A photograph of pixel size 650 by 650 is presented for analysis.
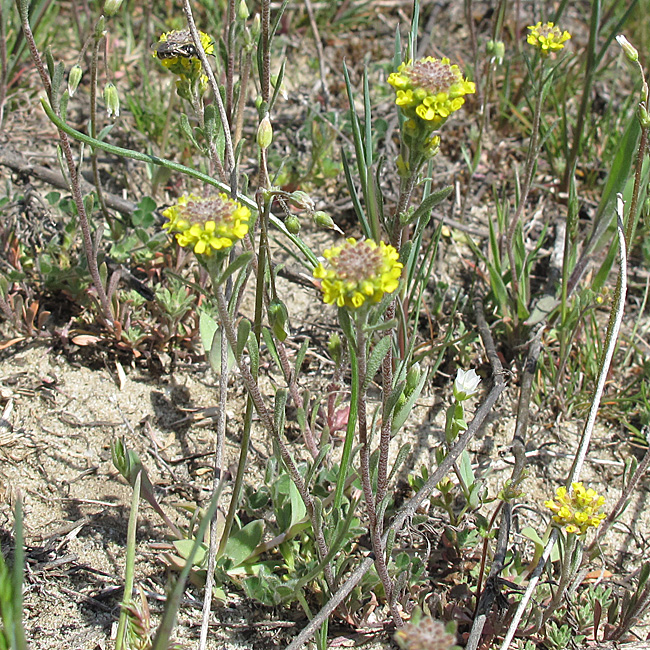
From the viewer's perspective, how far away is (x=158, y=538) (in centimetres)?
207

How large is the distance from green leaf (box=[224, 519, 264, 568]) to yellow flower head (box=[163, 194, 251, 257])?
2.92 feet

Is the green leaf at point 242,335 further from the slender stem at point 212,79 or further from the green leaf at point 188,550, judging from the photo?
the green leaf at point 188,550

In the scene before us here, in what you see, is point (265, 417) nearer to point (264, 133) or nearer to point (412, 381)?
point (412, 381)

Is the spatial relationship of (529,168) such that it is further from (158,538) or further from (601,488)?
(158,538)

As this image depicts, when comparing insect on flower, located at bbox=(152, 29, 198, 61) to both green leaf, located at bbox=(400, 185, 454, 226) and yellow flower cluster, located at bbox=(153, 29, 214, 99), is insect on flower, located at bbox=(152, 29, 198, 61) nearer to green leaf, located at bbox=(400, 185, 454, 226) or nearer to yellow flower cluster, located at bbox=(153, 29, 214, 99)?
yellow flower cluster, located at bbox=(153, 29, 214, 99)

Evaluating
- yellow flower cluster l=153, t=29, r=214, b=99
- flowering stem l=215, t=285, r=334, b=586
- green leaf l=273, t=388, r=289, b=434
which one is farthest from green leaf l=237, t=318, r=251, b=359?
yellow flower cluster l=153, t=29, r=214, b=99

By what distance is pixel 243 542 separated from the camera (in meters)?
1.89

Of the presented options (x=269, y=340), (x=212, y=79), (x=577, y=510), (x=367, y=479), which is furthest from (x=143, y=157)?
(x=577, y=510)

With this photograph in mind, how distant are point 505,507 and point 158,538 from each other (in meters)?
1.05

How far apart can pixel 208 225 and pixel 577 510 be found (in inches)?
45.0

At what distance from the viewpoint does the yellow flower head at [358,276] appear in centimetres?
126

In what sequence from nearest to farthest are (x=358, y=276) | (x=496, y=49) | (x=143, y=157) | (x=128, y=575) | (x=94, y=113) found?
(x=358, y=276) → (x=128, y=575) → (x=143, y=157) → (x=94, y=113) → (x=496, y=49)

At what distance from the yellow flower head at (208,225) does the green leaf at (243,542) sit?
2.92ft

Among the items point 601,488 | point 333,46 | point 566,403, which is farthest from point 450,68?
point 333,46
